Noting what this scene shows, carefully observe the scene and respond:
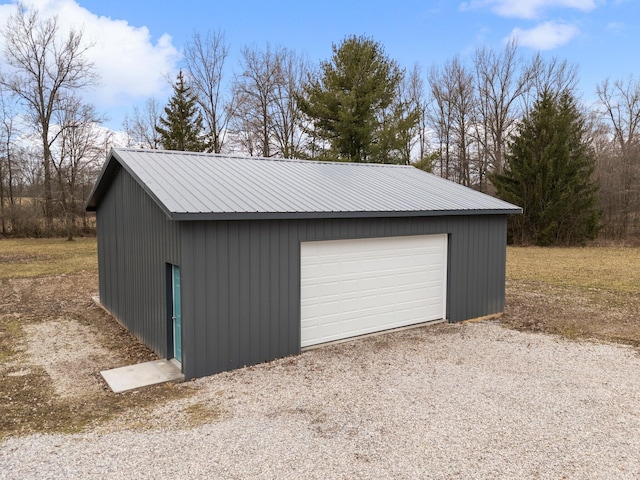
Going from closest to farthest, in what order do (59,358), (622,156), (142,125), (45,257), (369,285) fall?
1. (59,358)
2. (369,285)
3. (45,257)
4. (622,156)
5. (142,125)

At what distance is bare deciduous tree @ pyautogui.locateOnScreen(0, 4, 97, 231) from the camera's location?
23453mm

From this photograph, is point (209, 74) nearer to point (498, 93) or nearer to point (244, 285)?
point (498, 93)

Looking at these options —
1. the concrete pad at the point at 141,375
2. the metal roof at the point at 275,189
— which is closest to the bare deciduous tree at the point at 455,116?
the metal roof at the point at 275,189

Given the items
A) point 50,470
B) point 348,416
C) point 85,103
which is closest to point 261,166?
point 348,416

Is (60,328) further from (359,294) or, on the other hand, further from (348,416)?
(348,416)

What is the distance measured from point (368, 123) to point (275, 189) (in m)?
14.8

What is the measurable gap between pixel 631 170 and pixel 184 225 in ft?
80.7

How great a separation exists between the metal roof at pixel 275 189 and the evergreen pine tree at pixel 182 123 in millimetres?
17141

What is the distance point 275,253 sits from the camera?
19.7 feet

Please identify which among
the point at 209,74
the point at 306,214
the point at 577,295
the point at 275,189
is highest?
the point at 209,74

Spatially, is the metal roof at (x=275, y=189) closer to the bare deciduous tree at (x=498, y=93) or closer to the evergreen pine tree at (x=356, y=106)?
the evergreen pine tree at (x=356, y=106)

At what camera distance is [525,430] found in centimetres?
410

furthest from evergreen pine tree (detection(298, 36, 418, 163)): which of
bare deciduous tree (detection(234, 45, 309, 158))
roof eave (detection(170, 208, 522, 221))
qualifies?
roof eave (detection(170, 208, 522, 221))

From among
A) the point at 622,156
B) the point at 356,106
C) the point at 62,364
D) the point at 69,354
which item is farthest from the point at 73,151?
the point at 622,156
